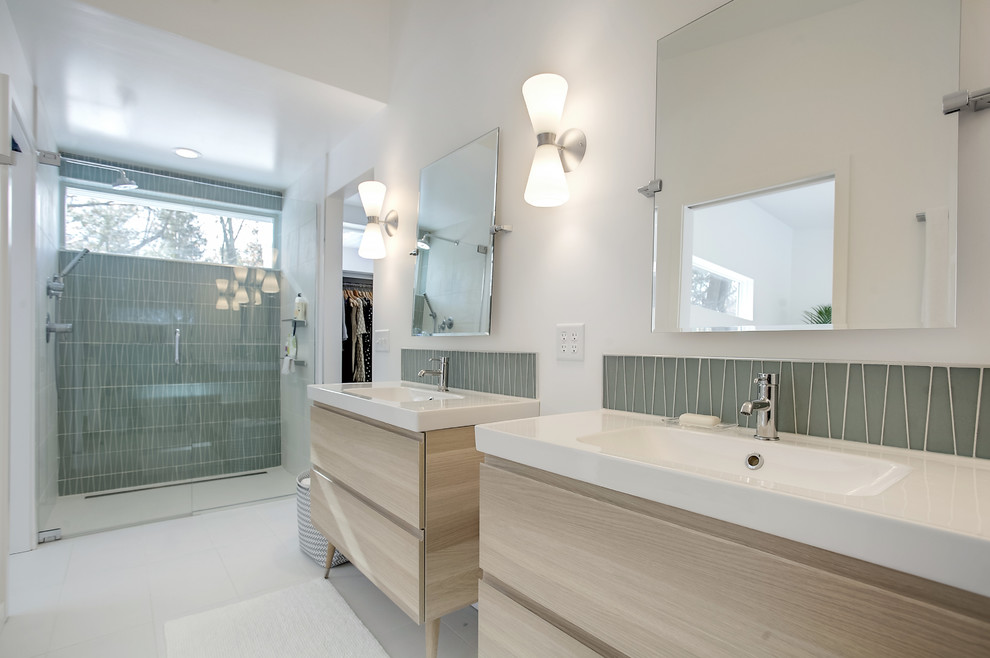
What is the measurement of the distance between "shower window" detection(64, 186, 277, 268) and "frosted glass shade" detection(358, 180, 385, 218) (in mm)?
1267

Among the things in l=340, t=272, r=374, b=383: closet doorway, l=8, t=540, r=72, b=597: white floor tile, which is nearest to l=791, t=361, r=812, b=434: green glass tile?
l=8, t=540, r=72, b=597: white floor tile

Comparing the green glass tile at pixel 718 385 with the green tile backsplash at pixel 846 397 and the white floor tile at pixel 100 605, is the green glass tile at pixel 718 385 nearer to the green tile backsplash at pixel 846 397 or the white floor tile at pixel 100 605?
the green tile backsplash at pixel 846 397

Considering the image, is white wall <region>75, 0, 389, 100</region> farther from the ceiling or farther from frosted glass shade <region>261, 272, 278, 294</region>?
frosted glass shade <region>261, 272, 278, 294</region>

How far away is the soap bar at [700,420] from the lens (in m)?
1.14

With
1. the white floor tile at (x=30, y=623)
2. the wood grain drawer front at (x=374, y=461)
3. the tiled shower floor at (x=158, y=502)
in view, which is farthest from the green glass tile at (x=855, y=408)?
the tiled shower floor at (x=158, y=502)

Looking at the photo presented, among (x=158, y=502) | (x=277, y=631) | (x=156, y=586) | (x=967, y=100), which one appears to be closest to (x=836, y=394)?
(x=967, y=100)

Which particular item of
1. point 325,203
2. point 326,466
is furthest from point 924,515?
point 325,203

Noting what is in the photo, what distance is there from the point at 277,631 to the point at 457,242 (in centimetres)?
157

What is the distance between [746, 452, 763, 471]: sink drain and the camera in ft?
3.21

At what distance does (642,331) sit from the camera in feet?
4.56

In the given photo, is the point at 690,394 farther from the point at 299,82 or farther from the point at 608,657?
the point at 299,82

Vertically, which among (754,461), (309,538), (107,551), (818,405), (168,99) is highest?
(168,99)

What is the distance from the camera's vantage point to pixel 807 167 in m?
1.07

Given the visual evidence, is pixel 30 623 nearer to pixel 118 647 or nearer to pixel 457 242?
pixel 118 647
